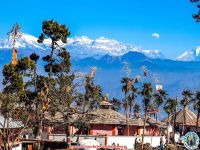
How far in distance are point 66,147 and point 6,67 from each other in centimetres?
2133

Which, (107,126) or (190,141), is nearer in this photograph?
(190,141)

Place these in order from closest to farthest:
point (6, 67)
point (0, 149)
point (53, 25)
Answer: point (6, 67), point (0, 149), point (53, 25)

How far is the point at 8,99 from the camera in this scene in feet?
155

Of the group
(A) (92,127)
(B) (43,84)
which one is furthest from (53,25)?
(A) (92,127)

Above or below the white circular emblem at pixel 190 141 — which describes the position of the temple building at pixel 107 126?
above

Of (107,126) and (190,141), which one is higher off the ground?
(107,126)

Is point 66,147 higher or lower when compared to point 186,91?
lower

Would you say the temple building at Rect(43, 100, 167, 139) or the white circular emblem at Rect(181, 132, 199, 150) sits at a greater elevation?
the temple building at Rect(43, 100, 167, 139)

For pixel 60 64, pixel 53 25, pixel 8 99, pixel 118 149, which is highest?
pixel 53 25

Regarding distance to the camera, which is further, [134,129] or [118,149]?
[134,129]

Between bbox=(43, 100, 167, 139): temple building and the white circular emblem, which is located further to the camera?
bbox=(43, 100, 167, 139): temple building

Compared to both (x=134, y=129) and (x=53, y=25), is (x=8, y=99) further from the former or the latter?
(x=134, y=129)

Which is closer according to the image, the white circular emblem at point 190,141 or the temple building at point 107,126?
the white circular emblem at point 190,141

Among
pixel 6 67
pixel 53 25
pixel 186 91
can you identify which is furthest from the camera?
pixel 186 91
